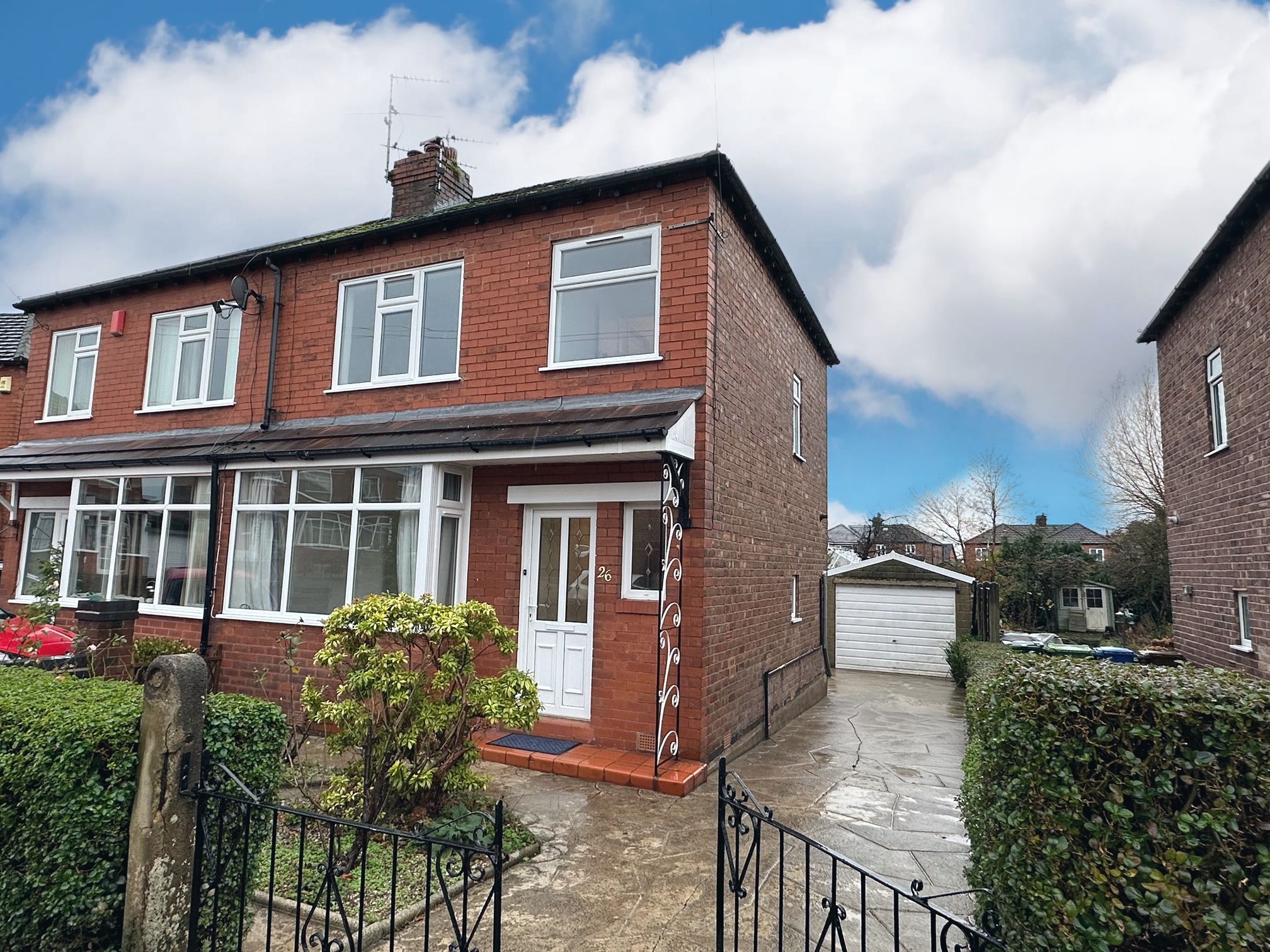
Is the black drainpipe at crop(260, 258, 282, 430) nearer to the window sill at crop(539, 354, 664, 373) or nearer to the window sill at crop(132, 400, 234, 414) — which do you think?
the window sill at crop(132, 400, 234, 414)

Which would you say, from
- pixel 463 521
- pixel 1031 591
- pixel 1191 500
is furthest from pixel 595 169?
pixel 1031 591

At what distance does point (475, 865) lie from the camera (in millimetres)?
4402

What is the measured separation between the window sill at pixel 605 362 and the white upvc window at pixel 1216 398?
27.2 feet

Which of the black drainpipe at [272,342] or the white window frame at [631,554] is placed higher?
the black drainpipe at [272,342]

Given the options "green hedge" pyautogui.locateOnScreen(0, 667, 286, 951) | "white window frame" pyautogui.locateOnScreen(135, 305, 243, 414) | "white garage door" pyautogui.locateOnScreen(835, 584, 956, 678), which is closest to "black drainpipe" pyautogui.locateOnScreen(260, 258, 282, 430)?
"white window frame" pyautogui.locateOnScreen(135, 305, 243, 414)

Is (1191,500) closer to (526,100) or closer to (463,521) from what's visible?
Result: (463,521)

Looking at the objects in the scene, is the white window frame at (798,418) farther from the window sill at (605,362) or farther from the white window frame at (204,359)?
the white window frame at (204,359)

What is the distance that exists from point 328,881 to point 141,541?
30.4 feet

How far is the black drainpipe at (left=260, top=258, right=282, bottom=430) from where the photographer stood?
31.4 ft

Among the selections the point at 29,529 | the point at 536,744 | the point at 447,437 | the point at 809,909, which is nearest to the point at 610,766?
the point at 536,744

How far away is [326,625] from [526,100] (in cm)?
1085

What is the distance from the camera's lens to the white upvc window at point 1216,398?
9852 mm

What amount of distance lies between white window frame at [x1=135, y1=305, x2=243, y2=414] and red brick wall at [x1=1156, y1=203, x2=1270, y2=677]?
13.3 meters

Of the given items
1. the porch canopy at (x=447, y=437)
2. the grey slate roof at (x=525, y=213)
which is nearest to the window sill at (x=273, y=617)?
the porch canopy at (x=447, y=437)
